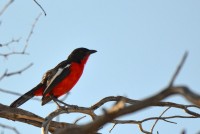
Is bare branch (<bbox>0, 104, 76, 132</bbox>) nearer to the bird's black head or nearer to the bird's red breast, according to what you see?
the bird's red breast

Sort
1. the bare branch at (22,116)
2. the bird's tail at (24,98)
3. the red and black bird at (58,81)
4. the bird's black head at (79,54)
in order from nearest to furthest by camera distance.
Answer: the bare branch at (22,116) → the bird's tail at (24,98) → the red and black bird at (58,81) → the bird's black head at (79,54)

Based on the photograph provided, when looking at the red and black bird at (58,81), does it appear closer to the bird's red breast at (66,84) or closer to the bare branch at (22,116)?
the bird's red breast at (66,84)

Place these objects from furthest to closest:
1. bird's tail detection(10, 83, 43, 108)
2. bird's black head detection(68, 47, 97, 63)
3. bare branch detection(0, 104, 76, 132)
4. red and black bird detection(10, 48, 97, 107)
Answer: bird's black head detection(68, 47, 97, 63) < red and black bird detection(10, 48, 97, 107) < bird's tail detection(10, 83, 43, 108) < bare branch detection(0, 104, 76, 132)

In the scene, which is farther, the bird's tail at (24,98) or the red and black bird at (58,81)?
the red and black bird at (58,81)

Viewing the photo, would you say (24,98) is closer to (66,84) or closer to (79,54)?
(66,84)

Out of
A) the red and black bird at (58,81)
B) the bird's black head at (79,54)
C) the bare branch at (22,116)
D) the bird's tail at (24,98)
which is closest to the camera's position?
the bare branch at (22,116)

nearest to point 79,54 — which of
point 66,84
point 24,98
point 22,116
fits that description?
point 66,84

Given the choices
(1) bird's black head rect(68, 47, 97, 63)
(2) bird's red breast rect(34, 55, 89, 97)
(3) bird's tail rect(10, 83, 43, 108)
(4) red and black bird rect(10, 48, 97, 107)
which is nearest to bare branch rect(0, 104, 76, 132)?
(3) bird's tail rect(10, 83, 43, 108)

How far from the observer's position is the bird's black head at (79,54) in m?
7.00

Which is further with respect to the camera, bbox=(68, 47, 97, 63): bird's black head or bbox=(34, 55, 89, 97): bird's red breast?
bbox=(68, 47, 97, 63): bird's black head

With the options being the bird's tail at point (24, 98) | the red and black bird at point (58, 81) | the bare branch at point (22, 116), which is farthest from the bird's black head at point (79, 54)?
Result: the bare branch at point (22, 116)

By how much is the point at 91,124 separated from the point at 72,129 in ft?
0.16

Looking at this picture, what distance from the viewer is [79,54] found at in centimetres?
716

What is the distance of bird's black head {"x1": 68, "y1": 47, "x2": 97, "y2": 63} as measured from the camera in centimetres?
700
